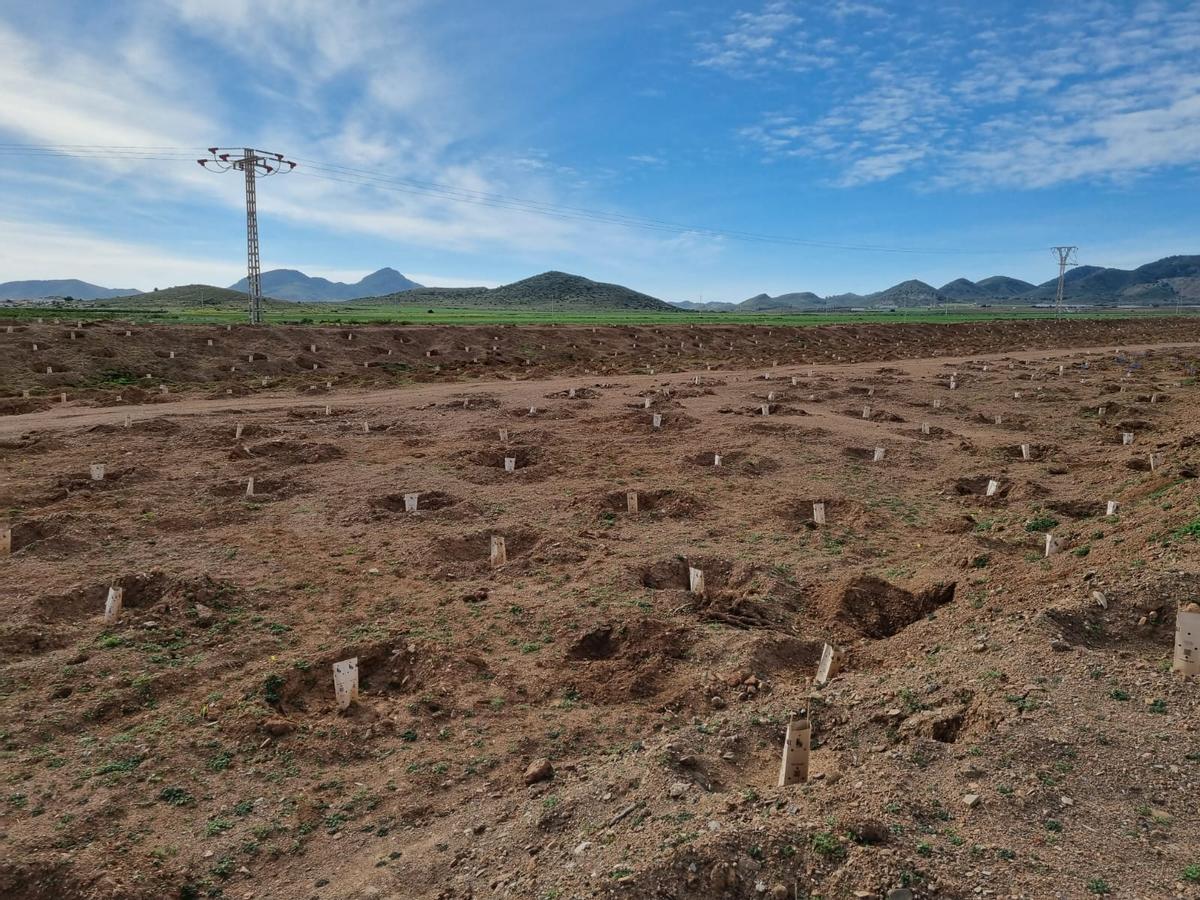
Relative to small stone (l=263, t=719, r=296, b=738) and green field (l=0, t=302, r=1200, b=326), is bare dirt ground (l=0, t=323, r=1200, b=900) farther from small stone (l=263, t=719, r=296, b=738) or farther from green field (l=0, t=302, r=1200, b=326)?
green field (l=0, t=302, r=1200, b=326)

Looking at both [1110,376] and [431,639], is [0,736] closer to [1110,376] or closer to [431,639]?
[431,639]

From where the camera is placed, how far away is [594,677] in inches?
253

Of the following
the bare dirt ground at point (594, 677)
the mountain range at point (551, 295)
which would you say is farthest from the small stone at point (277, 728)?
the mountain range at point (551, 295)

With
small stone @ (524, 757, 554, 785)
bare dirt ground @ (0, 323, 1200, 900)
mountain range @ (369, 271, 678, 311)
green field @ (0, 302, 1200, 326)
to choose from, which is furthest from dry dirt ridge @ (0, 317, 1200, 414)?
mountain range @ (369, 271, 678, 311)

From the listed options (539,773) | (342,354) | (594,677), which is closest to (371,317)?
(342,354)

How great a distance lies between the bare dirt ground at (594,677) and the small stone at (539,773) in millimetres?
15

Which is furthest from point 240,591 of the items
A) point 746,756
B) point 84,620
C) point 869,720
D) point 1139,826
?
point 1139,826

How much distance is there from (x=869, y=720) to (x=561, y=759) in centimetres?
217

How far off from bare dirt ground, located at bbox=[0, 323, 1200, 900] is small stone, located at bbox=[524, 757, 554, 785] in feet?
0.05

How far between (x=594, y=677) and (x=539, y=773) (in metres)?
1.57

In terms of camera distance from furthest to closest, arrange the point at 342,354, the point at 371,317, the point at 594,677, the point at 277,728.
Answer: the point at 371,317 → the point at 342,354 → the point at 594,677 → the point at 277,728

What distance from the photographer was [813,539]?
9922 millimetres

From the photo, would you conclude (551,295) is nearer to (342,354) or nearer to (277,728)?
(342,354)

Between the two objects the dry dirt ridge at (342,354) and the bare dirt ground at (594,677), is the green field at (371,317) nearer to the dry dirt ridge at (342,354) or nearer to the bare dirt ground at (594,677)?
the dry dirt ridge at (342,354)
